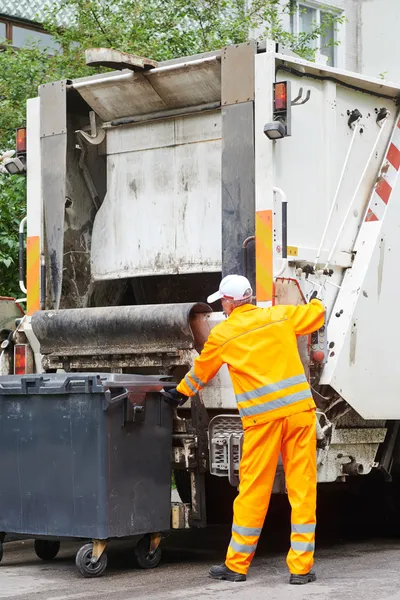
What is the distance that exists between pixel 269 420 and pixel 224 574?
0.77m

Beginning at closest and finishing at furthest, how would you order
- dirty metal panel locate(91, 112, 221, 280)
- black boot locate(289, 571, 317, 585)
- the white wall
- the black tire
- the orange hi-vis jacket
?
black boot locate(289, 571, 317, 585) → the orange hi-vis jacket → dirty metal panel locate(91, 112, 221, 280) → the black tire → the white wall

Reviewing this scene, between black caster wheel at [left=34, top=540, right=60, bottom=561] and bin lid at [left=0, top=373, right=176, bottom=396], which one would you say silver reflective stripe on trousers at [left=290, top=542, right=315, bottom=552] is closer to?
bin lid at [left=0, top=373, right=176, bottom=396]

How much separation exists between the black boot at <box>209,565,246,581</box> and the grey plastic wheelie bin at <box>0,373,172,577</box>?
1.30 ft

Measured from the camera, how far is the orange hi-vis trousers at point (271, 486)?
5.55 m

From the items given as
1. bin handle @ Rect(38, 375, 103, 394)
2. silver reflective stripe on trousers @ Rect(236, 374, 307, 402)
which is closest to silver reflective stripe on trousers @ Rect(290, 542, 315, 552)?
silver reflective stripe on trousers @ Rect(236, 374, 307, 402)

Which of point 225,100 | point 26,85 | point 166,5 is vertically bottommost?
point 225,100

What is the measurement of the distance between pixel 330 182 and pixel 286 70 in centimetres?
64

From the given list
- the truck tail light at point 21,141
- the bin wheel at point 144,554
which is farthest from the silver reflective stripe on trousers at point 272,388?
the truck tail light at point 21,141

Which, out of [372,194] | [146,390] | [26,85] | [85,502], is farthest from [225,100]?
[26,85]

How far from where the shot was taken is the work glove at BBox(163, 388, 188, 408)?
5966mm

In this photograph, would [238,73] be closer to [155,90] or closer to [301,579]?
[155,90]

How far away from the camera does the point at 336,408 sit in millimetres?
6152

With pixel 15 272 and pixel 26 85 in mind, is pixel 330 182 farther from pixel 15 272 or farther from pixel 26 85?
pixel 26 85

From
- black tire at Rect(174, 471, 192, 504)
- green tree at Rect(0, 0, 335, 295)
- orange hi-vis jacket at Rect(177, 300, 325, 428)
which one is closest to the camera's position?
orange hi-vis jacket at Rect(177, 300, 325, 428)
